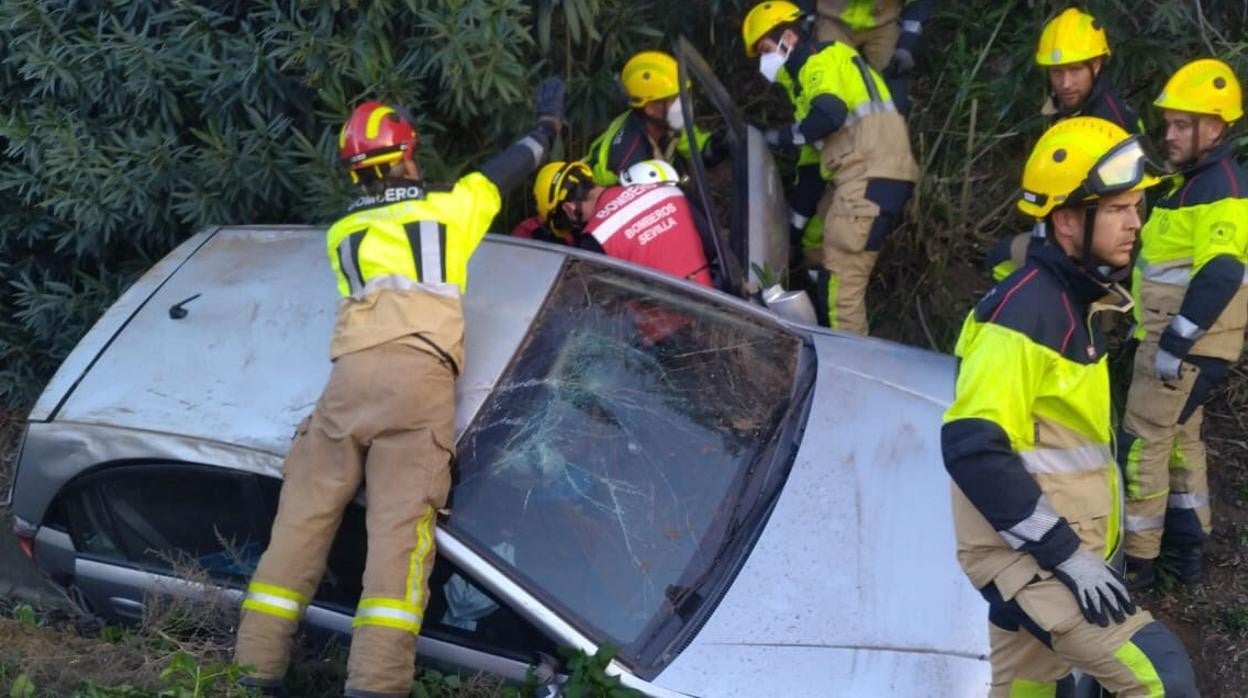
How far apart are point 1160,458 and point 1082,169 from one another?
2249 millimetres

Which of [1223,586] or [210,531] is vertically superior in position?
[210,531]

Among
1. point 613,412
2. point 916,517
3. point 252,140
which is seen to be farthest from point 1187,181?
point 252,140

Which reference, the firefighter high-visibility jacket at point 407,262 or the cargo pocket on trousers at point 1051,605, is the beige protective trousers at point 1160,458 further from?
the firefighter high-visibility jacket at point 407,262

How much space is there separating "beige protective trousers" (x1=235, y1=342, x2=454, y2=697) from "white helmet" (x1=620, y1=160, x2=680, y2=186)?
1543 millimetres

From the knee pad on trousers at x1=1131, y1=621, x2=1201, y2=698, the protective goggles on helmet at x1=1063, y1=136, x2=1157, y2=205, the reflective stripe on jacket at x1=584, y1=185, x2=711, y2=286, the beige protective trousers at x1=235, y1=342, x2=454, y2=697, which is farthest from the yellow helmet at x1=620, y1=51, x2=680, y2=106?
the knee pad on trousers at x1=1131, y1=621, x2=1201, y2=698

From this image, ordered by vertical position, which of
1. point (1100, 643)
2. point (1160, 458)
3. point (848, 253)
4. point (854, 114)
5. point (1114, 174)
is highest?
point (1114, 174)

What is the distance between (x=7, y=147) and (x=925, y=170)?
410 cm

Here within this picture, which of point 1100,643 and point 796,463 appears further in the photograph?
point 796,463

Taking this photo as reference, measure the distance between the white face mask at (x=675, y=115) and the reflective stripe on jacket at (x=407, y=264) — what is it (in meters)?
Answer: 1.46

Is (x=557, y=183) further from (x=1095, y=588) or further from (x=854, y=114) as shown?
(x=1095, y=588)

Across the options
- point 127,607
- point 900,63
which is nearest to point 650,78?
point 900,63

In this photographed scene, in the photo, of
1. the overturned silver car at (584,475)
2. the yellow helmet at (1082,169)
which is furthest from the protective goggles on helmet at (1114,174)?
the overturned silver car at (584,475)

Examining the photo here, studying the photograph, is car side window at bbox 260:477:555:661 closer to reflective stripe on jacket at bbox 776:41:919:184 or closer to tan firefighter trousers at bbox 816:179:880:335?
tan firefighter trousers at bbox 816:179:880:335

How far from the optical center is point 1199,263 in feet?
15.5
